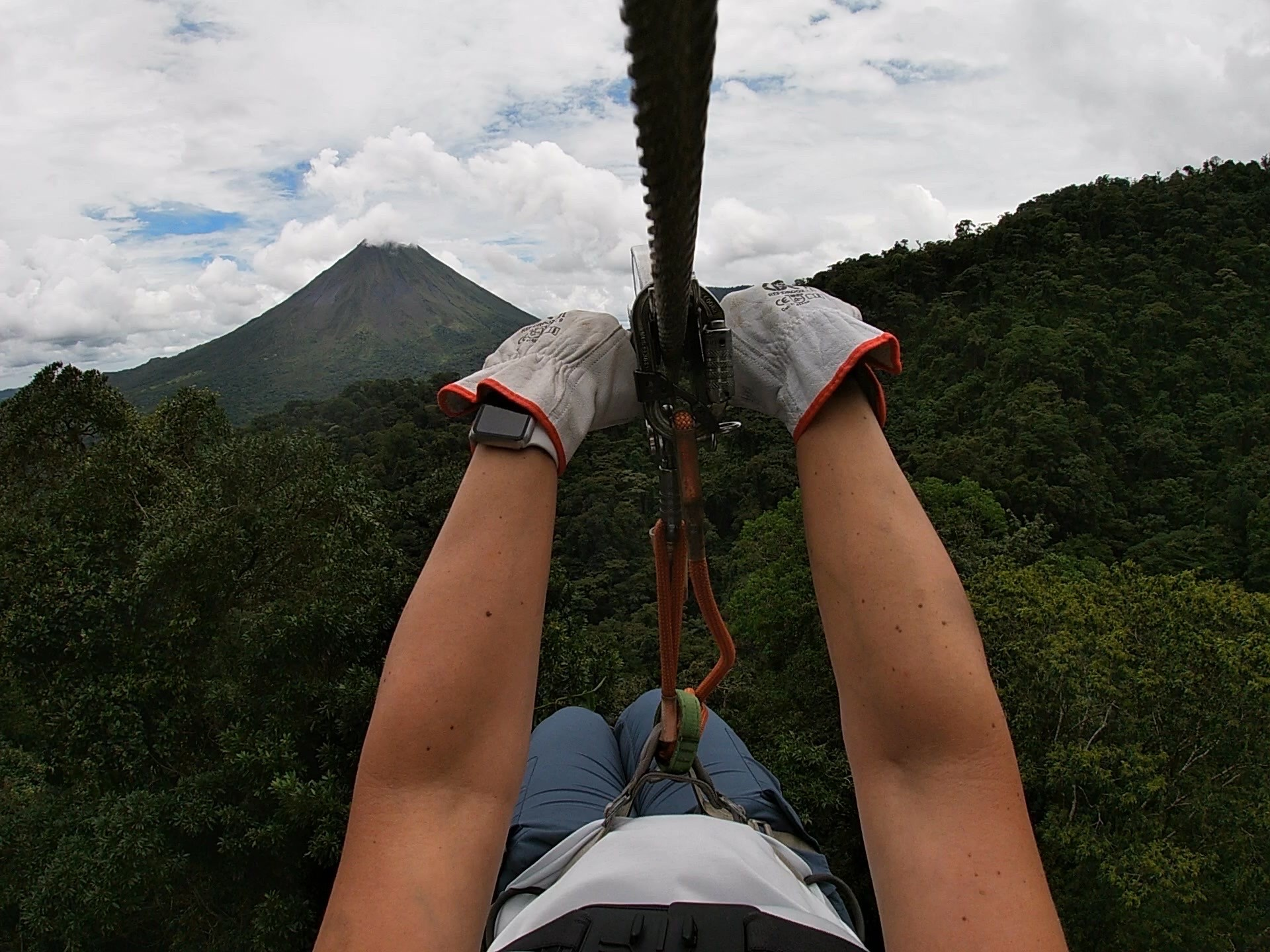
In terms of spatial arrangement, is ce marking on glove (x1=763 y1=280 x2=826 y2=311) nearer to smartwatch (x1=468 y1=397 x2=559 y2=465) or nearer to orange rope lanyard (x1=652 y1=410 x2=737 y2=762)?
orange rope lanyard (x1=652 y1=410 x2=737 y2=762)

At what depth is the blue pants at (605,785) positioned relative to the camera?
1.33 m

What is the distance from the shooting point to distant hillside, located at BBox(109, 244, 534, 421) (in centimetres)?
6681

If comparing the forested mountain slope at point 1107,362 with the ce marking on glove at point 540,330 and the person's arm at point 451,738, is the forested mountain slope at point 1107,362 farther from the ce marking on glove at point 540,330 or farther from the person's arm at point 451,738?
the person's arm at point 451,738

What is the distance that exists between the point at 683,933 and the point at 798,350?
596 mm

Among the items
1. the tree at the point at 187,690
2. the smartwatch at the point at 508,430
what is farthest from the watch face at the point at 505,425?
the tree at the point at 187,690

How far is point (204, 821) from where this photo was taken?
5609mm

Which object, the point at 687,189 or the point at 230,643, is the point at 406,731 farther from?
the point at 230,643

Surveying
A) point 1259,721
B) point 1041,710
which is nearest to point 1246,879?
point 1259,721

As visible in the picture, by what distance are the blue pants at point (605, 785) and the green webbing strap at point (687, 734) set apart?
21cm

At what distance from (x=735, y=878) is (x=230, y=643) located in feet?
20.8

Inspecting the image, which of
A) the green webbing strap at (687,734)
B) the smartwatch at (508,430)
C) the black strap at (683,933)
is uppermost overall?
the smartwatch at (508,430)

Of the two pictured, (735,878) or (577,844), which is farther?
(577,844)

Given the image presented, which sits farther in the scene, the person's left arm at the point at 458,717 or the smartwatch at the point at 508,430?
the smartwatch at the point at 508,430

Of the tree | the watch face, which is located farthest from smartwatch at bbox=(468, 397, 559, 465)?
the tree
